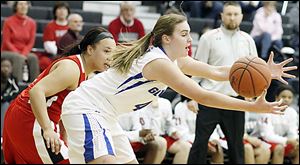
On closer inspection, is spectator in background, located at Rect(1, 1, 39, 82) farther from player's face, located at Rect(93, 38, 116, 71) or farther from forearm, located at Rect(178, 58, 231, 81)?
forearm, located at Rect(178, 58, 231, 81)

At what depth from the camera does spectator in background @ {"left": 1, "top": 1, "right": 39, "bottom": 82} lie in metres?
8.85

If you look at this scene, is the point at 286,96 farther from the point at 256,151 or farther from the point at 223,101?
the point at 223,101

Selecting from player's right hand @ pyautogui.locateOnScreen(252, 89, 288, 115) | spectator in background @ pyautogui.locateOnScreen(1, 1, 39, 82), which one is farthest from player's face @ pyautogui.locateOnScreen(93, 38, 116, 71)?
spectator in background @ pyautogui.locateOnScreen(1, 1, 39, 82)

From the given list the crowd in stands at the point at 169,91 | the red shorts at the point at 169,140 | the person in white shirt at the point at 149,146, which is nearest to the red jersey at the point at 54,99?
the crowd in stands at the point at 169,91

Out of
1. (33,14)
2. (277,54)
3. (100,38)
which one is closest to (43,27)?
(33,14)

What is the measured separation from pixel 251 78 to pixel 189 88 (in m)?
0.52

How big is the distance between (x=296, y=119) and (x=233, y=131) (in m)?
1.69

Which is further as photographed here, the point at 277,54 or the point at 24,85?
the point at 277,54

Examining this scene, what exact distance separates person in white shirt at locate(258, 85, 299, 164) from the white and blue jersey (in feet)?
13.0

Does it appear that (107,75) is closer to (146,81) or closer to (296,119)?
(146,81)

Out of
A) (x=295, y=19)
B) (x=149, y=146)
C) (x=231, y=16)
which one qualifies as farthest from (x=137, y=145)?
(x=295, y=19)

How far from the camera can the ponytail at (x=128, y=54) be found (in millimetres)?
4297

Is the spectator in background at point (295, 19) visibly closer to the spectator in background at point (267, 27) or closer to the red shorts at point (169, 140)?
the spectator in background at point (267, 27)

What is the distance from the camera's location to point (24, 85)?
8562 mm
